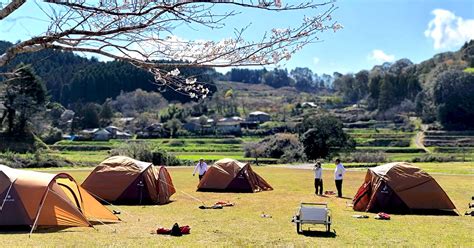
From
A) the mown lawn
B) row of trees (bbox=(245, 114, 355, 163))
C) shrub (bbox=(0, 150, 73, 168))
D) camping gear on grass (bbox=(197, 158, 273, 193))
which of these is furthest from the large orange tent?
row of trees (bbox=(245, 114, 355, 163))

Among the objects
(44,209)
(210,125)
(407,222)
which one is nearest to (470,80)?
(210,125)

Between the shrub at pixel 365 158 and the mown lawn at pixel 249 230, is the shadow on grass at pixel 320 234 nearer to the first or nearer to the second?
the mown lawn at pixel 249 230

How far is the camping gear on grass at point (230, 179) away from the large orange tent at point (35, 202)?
37.0ft

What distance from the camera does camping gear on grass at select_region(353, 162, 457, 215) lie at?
702 inches

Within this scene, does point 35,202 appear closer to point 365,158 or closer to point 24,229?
point 24,229

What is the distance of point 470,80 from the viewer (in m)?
107

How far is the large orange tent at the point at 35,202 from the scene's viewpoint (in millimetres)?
13320

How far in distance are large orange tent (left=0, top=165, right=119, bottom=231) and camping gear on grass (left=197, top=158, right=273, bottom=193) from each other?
11.3m

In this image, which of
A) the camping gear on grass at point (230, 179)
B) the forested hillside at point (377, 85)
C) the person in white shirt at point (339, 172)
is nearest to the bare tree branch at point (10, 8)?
the person in white shirt at point (339, 172)

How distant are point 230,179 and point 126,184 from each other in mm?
6417

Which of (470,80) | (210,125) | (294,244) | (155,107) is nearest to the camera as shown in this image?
(294,244)

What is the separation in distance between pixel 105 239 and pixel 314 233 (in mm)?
5287

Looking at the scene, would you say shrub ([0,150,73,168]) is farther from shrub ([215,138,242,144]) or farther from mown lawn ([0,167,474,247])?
shrub ([215,138,242,144])

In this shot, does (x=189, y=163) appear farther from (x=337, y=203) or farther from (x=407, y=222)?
(x=407, y=222)
